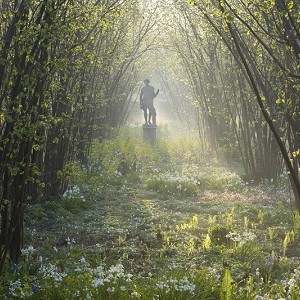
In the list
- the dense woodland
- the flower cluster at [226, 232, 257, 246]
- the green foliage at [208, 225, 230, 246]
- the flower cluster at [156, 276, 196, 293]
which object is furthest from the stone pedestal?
the flower cluster at [156, 276, 196, 293]

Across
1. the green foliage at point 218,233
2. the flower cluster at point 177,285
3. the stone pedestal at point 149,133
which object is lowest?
the green foliage at point 218,233

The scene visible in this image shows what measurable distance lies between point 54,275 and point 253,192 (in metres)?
6.53

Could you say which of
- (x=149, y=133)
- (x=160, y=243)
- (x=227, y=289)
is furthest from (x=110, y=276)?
(x=149, y=133)

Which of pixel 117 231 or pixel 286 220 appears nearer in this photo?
pixel 117 231

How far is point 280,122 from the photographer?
795 cm

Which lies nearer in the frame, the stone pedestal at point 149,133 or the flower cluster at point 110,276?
the flower cluster at point 110,276

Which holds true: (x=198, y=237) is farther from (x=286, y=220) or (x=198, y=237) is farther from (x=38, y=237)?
(x=38, y=237)

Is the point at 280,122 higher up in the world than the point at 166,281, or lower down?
higher up

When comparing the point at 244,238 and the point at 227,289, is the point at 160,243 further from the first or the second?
the point at 227,289

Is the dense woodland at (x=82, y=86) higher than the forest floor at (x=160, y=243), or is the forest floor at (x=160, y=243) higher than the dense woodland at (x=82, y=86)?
the dense woodland at (x=82, y=86)

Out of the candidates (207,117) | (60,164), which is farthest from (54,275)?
(207,117)

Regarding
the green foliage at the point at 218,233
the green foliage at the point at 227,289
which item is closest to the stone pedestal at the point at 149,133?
the green foliage at the point at 218,233

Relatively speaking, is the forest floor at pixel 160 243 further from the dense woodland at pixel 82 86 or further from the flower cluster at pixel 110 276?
the dense woodland at pixel 82 86

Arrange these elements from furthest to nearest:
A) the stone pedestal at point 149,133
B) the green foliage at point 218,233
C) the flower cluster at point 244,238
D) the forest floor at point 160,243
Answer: the stone pedestal at point 149,133, the green foliage at point 218,233, the flower cluster at point 244,238, the forest floor at point 160,243
